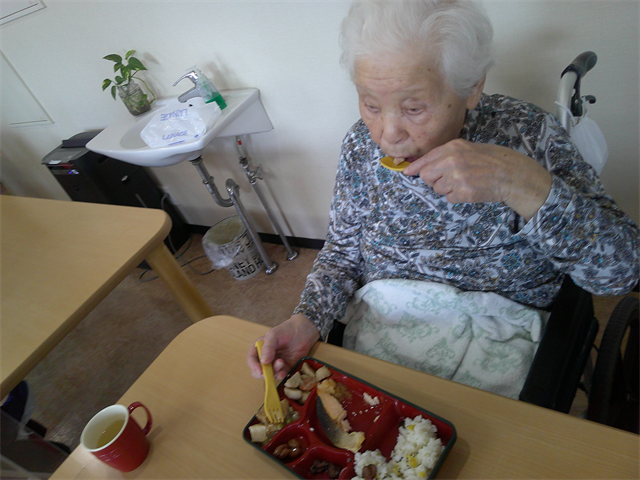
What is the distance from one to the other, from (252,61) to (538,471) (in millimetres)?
1662

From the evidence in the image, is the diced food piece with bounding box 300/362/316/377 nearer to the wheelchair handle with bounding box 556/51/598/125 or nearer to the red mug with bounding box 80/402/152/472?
the red mug with bounding box 80/402/152/472

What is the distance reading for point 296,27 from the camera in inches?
55.8

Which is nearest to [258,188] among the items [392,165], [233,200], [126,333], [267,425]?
[233,200]

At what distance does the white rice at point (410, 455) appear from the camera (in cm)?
56

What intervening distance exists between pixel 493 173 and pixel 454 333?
1.33 ft

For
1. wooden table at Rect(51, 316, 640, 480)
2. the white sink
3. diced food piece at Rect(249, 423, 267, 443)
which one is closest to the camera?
wooden table at Rect(51, 316, 640, 480)

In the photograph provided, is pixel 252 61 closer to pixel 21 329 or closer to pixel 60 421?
pixel 21 329

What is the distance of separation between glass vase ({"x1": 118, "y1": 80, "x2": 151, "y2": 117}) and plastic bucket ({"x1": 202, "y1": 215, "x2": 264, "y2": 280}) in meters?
0.78

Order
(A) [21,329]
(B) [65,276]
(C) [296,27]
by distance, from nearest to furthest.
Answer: (A) [21,329] < (B) [65,276] < (C) [296,27]

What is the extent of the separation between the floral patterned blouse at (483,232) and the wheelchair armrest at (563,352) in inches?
1.9

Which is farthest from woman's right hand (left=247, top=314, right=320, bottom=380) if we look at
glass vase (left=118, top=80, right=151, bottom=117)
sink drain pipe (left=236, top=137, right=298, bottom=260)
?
glass vase (left=118, top=80, right=151, bottom=117)

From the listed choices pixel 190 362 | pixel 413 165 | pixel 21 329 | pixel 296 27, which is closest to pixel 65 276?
pixel 21 329

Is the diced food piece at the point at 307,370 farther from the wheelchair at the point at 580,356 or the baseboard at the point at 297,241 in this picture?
the baseboard at the point at 297,241

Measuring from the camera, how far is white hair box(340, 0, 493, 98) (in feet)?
2.20
